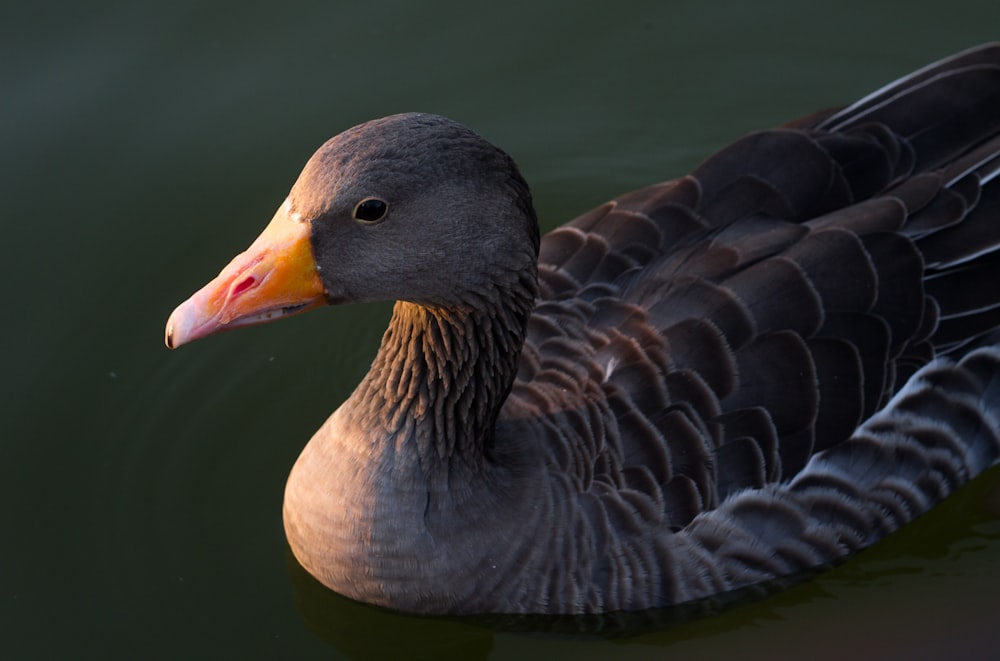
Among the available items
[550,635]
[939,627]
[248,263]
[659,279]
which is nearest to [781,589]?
[939,627]

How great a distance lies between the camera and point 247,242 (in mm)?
7023

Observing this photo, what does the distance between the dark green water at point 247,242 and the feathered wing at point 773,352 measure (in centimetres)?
47

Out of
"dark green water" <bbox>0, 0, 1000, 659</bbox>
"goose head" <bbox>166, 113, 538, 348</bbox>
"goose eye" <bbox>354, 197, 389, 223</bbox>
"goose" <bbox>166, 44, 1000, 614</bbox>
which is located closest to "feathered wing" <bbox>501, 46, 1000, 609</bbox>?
"goose" <bbox>166, 44, 1000, 614</bbox>

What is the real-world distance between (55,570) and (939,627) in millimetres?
4001

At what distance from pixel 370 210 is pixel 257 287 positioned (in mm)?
475

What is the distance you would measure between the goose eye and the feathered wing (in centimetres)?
124

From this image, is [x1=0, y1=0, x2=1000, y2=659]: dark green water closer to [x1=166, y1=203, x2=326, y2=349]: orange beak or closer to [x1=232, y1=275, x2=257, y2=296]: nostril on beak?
[x1=166, y1=203, x2=326, y2=349]: orange beak

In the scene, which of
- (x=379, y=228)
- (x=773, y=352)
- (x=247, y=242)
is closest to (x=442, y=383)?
(x=379, y=228)

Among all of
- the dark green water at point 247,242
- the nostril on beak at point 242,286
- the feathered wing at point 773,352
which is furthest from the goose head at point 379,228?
the dark green water at point 247,242

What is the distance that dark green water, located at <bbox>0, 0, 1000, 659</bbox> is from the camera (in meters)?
5.57

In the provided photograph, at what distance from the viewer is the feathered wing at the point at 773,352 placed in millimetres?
5027

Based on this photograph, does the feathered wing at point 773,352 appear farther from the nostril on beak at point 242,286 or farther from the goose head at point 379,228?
the nostril on beak at point 242,286

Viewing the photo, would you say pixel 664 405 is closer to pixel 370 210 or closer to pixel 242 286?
pixel 370 210

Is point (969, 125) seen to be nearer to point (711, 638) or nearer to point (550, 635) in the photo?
point (711, 638)
